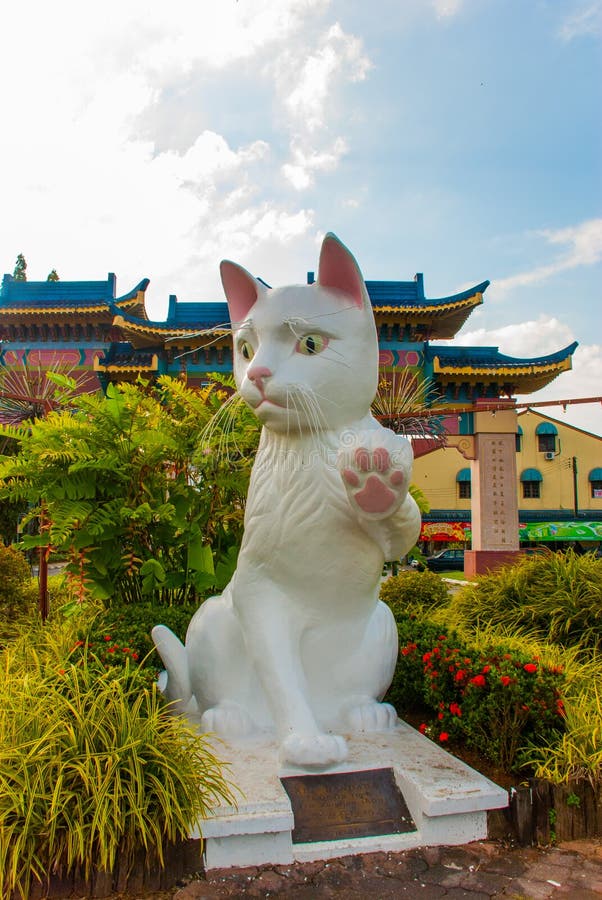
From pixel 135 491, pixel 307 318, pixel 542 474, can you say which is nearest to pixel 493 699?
pixel 307 318

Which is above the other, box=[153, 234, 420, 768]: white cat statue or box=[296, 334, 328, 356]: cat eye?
box=[296, 334, 328, 356]: cat eye

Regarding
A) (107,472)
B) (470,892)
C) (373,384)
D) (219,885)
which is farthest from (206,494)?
(470,892)

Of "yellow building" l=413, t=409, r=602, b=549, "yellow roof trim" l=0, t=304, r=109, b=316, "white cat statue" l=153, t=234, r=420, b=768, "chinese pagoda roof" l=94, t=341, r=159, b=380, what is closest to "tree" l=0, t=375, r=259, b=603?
"white cat statue" l=153, t=234, r=420, b=768

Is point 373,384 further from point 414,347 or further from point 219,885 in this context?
point 414,347

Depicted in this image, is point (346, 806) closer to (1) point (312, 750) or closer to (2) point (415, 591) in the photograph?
(1) point (312, 750)

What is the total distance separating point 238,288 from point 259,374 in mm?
540

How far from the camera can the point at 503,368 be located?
1281 cm

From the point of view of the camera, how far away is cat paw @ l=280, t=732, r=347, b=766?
2.09 meters

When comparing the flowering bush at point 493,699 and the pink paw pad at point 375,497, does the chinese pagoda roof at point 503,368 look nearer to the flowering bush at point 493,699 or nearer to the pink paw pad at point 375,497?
the flowering bush at point 493,699

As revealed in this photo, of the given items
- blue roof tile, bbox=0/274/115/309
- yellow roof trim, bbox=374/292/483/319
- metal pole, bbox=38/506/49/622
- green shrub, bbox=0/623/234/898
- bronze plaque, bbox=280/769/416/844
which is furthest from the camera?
blue roof tile, bbox=0/274/115/309

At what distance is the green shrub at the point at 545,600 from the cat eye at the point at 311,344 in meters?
3.05

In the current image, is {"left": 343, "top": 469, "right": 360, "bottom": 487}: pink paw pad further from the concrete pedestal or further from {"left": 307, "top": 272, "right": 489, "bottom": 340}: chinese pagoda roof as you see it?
{"left": 307, "top": 272, "right": 489, "bottom": 340}: chinese pagoda roof

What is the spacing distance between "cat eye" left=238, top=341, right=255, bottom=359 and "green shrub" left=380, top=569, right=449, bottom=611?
13.4 ft

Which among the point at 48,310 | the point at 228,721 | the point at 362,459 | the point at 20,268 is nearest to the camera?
the point at 362,459
